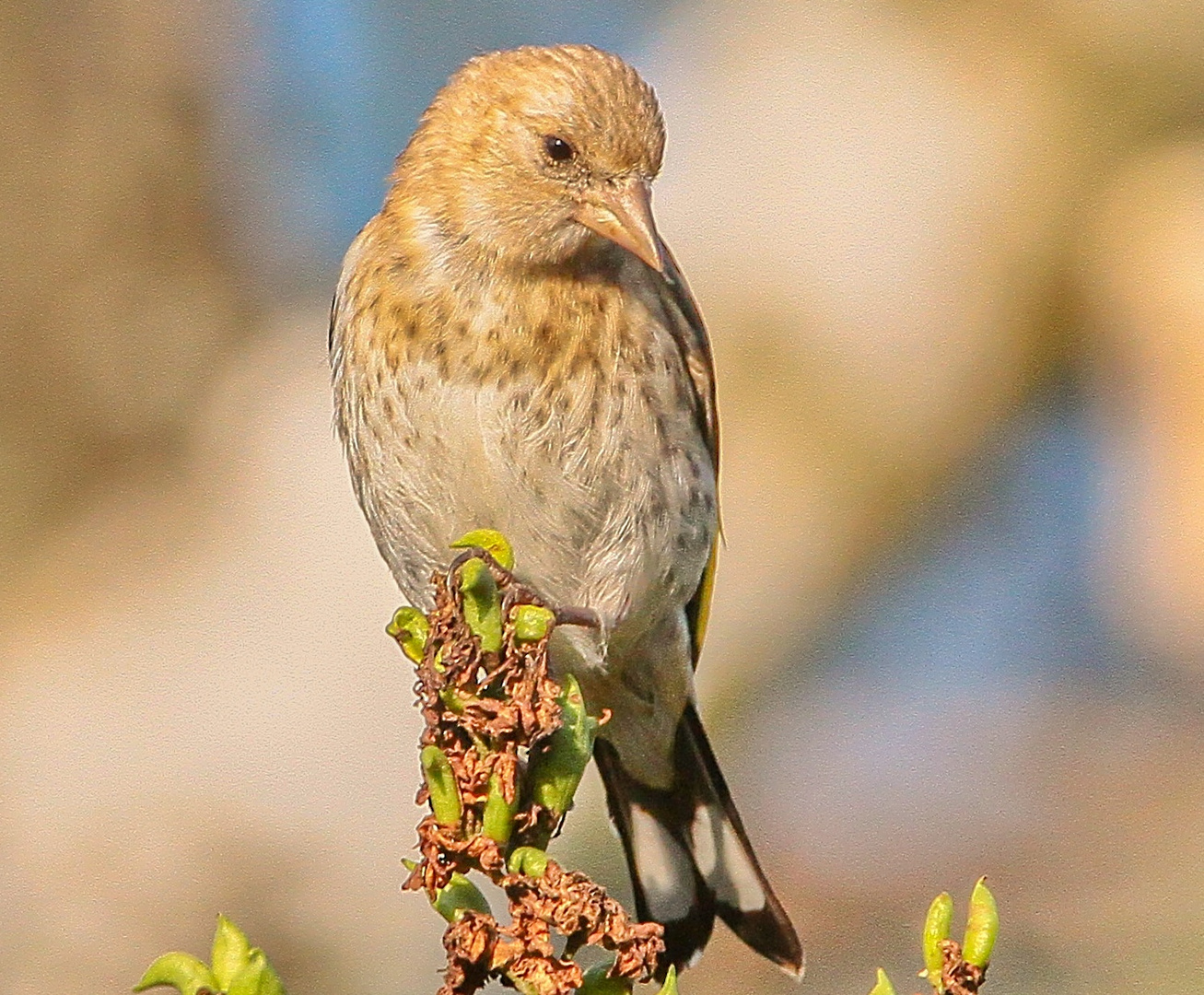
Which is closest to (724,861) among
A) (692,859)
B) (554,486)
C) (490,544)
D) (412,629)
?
(692,859)

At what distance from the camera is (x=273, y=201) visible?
6289 millimetres

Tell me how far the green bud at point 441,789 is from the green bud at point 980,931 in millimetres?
495

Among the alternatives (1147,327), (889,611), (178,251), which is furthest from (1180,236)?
(178,251)

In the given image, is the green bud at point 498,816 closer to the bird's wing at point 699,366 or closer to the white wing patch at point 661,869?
the bird's wing at point 699,366

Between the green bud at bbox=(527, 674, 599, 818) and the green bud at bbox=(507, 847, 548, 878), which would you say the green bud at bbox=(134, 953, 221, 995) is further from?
the green bud at bbox=(527, 674, 599, 818)

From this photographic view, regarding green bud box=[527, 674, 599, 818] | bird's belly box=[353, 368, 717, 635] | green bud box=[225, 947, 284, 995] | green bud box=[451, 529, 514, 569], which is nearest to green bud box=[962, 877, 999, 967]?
green bud box=[527, 674, 599, 818]

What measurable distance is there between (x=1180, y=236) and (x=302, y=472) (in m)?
3.13

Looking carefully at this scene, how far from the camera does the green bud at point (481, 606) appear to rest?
5.81 feet

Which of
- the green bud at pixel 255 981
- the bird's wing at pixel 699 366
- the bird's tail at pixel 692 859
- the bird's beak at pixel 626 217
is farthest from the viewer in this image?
the bird's tail at pixel 692 859

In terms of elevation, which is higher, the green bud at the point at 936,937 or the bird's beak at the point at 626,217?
the bird's beak at the point at 626,217

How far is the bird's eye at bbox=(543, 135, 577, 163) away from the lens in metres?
3.14

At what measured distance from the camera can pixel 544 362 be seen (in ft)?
10.5

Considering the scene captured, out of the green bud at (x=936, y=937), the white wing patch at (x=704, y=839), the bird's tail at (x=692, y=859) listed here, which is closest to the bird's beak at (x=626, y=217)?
the bird's tail at (x=692, y=859)

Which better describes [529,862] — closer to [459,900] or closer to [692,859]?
[459,900]
